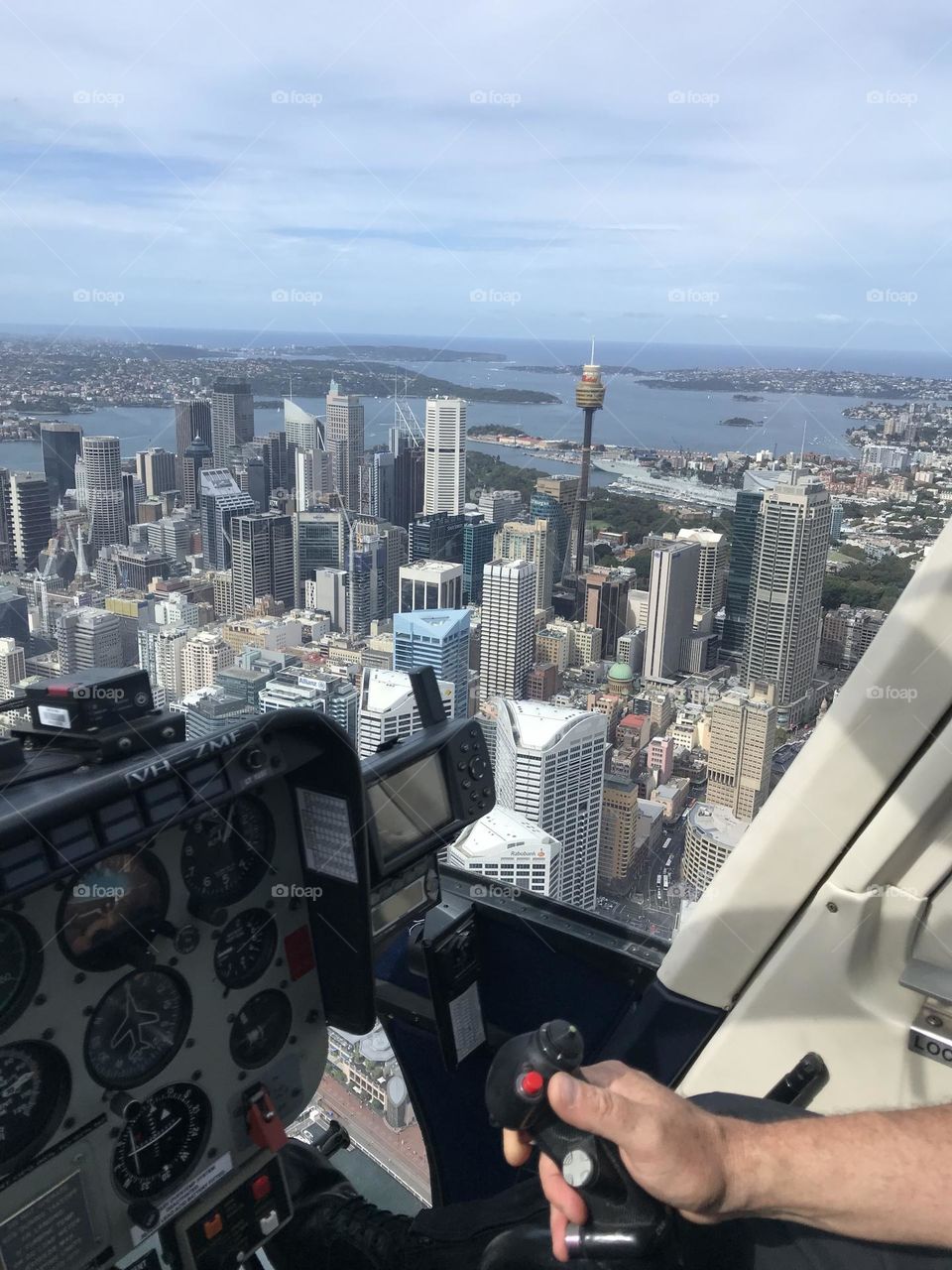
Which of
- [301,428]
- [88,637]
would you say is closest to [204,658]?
[88,637]

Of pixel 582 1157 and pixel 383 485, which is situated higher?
pixel 383 485

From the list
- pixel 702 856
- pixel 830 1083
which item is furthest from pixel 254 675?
pixel 830 1083

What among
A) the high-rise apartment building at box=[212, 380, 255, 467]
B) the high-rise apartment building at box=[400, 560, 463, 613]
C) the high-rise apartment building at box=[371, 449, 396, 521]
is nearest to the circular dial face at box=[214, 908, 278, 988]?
the high-rise apartment building at box=[400, 560, 463, 613]

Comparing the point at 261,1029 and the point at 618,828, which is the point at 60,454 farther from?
the point at 618,828

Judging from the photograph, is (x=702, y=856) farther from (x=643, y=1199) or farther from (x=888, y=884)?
(x=643, y=1199)

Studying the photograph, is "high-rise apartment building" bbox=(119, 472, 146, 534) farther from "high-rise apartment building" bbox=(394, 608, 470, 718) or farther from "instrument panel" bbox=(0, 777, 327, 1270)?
"instrument panel" bbox=(0, 777, 327, 1270)

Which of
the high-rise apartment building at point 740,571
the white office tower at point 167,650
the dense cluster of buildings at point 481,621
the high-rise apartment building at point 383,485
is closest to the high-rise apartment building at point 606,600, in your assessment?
the dense cluster of buildings at point 481,621


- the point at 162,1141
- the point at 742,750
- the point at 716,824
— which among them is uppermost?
the point at 742,750
